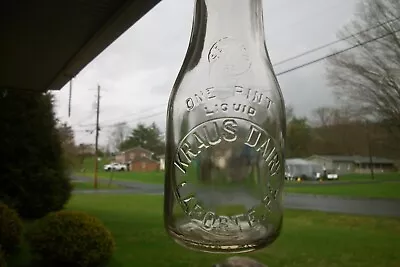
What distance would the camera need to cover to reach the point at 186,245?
287mm

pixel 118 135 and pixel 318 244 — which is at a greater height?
pixel 118 135

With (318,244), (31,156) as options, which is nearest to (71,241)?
(318,244)

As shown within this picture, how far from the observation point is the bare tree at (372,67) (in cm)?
77

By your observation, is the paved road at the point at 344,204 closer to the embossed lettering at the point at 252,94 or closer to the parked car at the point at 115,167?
the parked car at the point at 115,167

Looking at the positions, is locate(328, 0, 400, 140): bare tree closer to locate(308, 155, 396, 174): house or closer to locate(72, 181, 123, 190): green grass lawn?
locate(308, 155, 396, 174): house

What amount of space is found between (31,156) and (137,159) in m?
1.34

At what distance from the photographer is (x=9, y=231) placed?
1616mm

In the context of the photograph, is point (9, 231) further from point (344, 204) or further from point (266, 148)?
point (266, 148)

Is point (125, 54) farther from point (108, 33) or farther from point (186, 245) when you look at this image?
point (186, 245)

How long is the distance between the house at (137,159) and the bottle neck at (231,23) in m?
0.66

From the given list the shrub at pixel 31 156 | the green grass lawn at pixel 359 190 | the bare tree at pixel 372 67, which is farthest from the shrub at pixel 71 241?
the bare tree at pixel 372 67

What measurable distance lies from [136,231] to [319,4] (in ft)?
3.40

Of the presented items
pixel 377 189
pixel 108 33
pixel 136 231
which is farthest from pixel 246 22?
pixel 136 231

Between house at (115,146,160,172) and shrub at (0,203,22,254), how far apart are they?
2.31 ft
